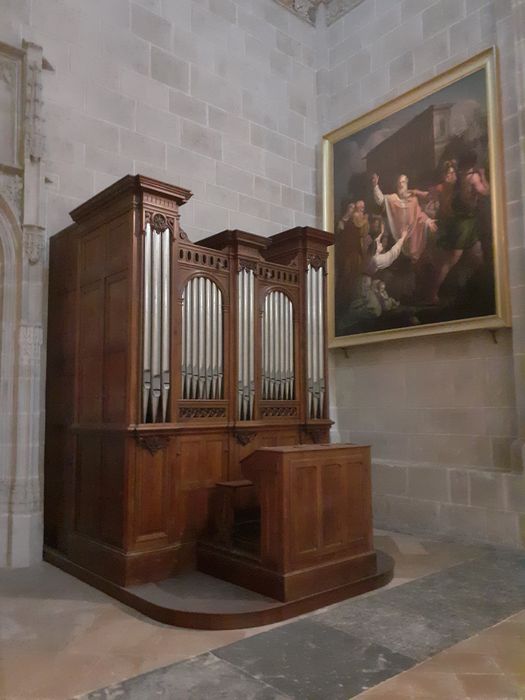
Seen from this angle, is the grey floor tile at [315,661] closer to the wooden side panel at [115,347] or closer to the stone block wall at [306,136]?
the wooden side panel at [115,347]

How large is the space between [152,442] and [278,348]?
1.93 meters

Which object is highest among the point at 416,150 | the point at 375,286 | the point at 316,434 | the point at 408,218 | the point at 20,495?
the point at 416,150

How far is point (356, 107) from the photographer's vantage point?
28.0 ft

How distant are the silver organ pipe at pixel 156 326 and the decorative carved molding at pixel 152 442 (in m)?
0.14

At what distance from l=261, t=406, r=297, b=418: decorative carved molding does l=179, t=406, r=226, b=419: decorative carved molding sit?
62 cm

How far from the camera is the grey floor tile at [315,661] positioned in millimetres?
3162

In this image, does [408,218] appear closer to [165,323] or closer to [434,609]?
[165,323]

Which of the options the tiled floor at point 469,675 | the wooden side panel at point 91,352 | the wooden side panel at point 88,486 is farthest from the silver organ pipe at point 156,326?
the tiled floor at point 469,675

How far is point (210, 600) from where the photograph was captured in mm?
4281

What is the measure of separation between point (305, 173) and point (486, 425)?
179 inches

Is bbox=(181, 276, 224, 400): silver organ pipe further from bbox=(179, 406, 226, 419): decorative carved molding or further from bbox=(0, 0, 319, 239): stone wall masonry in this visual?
bbox=(0, 0, 319, 239): stone wall masonry

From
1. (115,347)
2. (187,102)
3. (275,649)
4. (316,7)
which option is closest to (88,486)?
(115,347)

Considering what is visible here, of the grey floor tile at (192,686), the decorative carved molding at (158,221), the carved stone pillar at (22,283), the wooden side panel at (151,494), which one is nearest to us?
the grey floor tile at (192,686)

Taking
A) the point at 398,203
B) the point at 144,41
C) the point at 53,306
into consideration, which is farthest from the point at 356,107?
the point at 53,306
